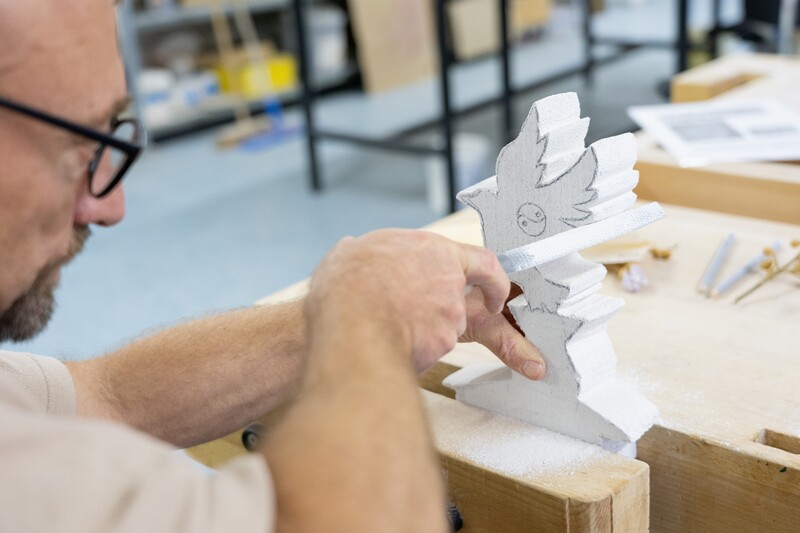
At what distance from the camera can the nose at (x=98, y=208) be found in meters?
0.83

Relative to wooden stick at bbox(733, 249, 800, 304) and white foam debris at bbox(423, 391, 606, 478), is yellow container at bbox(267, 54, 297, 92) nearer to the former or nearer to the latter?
wooden stick at bbox(733, 249, 800, 304)

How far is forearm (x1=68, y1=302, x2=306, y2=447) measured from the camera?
0.94 m

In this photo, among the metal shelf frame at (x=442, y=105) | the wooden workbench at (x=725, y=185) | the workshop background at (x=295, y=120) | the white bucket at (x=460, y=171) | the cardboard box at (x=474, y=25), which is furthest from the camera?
the cardboard box at (x=474, y=25)

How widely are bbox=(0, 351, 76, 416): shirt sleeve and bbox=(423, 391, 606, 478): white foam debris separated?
373mm

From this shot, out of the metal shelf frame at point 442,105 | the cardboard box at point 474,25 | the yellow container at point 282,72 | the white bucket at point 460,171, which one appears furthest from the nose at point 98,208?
the cardboard box at point 474,25

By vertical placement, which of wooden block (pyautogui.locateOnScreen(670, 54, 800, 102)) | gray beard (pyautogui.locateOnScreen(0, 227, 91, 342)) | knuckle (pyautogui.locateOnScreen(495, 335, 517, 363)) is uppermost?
gray beard (pyautogui.locateOnScreen(0, 227, 91, 342))

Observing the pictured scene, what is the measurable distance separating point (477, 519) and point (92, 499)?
441mm

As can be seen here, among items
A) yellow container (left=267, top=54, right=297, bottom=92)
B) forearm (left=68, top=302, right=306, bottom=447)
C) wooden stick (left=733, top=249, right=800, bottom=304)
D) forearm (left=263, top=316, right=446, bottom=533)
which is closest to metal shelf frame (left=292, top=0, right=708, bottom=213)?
yellow container (left=267, top=54, right=297, bottom=92)

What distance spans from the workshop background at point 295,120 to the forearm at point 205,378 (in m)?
1.56

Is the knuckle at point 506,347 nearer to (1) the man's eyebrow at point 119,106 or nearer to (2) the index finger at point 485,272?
(2) the index finger at point 485,272

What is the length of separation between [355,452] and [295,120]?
439 cm

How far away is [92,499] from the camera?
51 cm

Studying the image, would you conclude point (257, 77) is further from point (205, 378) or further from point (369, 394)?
point (369, 394)

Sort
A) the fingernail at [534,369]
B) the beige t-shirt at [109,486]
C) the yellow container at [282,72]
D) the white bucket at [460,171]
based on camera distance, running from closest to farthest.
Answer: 1. the beige t-shirt at [109,486]
2. the fingernail at [534,369]
3. the white bucket at [460,171]
4. the yellow container at [282,72]
